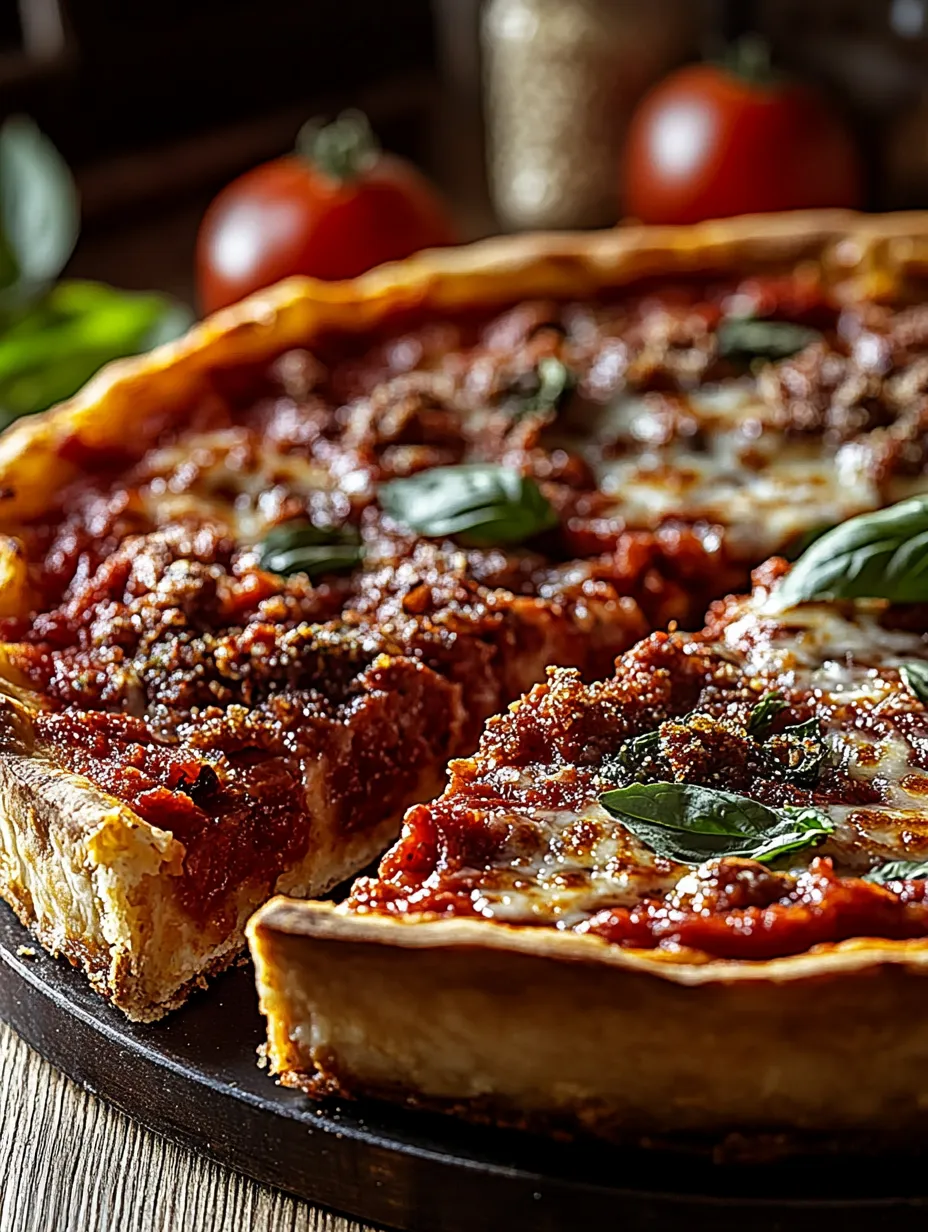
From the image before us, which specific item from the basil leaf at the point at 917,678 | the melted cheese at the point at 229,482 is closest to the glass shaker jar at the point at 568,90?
the melted cheese at the point at 229,482

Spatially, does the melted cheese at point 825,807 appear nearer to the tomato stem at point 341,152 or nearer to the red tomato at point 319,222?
the red tomato at point 319,222

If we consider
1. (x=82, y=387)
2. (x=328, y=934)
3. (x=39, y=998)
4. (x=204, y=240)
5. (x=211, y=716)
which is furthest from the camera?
(x=204, y=240)

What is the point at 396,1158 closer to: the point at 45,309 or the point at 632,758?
the point at 632,758

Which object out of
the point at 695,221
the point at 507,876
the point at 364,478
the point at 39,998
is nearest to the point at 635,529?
the point at 364,478

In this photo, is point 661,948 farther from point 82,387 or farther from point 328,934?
point 82,387

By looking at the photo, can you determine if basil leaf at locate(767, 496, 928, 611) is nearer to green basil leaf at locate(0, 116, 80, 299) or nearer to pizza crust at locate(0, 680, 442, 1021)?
pizza crust at locate(0, 680, 442, 1021)

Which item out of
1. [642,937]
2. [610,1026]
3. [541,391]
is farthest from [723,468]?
[610,1026]
